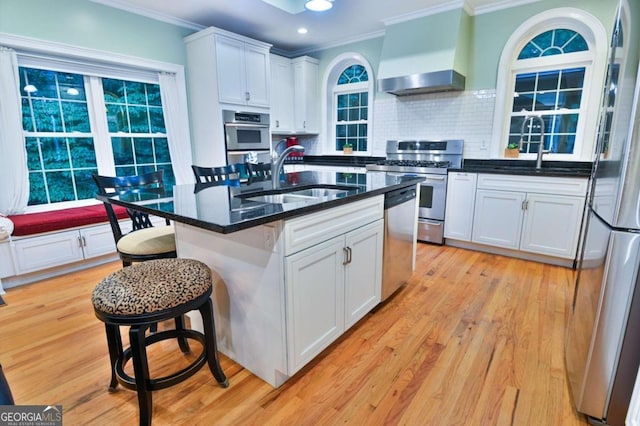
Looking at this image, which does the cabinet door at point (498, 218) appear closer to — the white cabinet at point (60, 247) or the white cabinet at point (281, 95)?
the white cabinet at point (281, 95)

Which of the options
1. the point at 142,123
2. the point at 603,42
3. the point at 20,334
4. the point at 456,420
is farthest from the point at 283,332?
the point at 603,42

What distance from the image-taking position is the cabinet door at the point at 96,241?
9.90 ft

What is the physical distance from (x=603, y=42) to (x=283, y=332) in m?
3.97

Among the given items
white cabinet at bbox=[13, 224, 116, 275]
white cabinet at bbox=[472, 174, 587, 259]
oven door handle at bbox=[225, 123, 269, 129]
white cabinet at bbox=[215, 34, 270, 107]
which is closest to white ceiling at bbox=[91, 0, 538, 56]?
white cabinet at bbox=[215, 34, 270, 107]

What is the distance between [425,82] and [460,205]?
1.47 meters

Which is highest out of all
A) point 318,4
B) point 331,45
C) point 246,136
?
point 331,45

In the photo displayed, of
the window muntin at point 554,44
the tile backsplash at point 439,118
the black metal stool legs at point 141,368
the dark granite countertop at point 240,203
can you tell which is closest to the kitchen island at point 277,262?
the dark granite countertop at point 240,203

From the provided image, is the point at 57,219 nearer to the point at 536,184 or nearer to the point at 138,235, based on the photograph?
the point at 138,235

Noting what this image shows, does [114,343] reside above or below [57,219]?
below

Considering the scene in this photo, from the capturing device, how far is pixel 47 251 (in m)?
2.82

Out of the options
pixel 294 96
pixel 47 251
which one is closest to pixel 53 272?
pixel 47 251

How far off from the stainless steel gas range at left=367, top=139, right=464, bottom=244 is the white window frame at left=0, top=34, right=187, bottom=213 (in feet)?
9.34

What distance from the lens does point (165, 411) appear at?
4.72 feet

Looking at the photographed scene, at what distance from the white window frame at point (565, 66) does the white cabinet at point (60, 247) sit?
4301 millimetres
